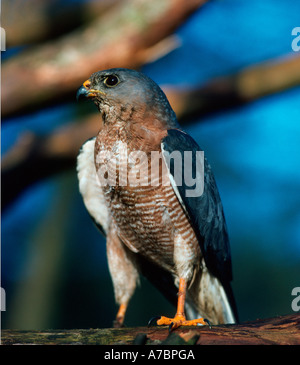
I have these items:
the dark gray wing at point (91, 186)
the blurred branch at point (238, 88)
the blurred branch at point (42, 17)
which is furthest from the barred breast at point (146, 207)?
the blurred branch at point (42, 17)

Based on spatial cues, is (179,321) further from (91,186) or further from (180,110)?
(180,110)

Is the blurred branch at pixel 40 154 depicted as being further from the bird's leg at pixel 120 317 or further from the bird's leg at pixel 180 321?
the bird's leg at pixel 180 321

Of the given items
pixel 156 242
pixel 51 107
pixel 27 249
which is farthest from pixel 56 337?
pixel 27 249

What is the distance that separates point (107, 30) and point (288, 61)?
1668mm

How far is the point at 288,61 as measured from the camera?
4.06 meters

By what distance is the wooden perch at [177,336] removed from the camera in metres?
2.01

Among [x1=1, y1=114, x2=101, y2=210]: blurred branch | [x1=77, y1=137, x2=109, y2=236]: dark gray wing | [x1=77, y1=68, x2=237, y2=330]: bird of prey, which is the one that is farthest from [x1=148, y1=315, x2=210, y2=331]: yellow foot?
[x1=1, y1=114, x2=101, y2=210]: blurred branch

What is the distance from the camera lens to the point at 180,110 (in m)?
4.05

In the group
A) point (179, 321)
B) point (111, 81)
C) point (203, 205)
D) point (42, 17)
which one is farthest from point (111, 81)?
point (42, 17)

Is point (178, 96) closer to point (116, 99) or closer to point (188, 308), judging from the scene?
point (116, 99)

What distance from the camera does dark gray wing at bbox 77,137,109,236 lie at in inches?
117

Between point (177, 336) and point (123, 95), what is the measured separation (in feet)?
4.43

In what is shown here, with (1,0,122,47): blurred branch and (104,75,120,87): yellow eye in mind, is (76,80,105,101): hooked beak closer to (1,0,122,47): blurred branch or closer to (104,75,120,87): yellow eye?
(104,75,120,87): yellow eye

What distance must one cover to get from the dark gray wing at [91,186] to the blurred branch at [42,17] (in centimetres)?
199
